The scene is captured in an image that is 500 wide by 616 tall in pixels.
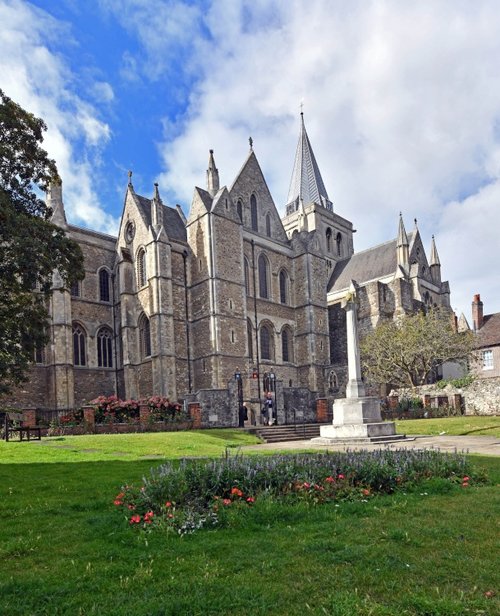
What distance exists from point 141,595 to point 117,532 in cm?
182

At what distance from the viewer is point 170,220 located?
39281mm

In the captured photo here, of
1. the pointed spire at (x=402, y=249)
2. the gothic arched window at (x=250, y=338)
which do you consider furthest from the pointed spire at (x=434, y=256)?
the gothic arched window at (x=250, y=338)

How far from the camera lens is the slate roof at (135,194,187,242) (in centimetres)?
3797

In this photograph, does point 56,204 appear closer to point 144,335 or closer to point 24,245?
point 144,335

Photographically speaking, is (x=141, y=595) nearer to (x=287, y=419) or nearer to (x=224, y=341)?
(x=287, y=419)

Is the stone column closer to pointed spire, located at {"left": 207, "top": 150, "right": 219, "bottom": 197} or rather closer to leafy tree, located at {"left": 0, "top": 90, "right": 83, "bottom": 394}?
leafy tree, located at {"left": 0, "top": 90, "right": 83, "bottom": 394}

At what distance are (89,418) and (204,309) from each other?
14335mm

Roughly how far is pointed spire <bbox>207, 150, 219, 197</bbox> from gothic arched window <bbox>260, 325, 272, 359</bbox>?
11468mm

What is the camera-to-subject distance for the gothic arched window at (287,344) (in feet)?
140

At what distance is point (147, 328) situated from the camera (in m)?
36.9

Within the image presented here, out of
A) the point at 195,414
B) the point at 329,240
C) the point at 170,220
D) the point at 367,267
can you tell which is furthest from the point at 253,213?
the point at 195,414

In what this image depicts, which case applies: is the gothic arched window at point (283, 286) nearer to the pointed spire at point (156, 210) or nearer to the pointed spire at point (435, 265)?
the pointed spire at point (156, 210)

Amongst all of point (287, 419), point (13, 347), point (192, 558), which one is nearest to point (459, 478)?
point (192, 558)

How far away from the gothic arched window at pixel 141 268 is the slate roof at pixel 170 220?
231 cm
